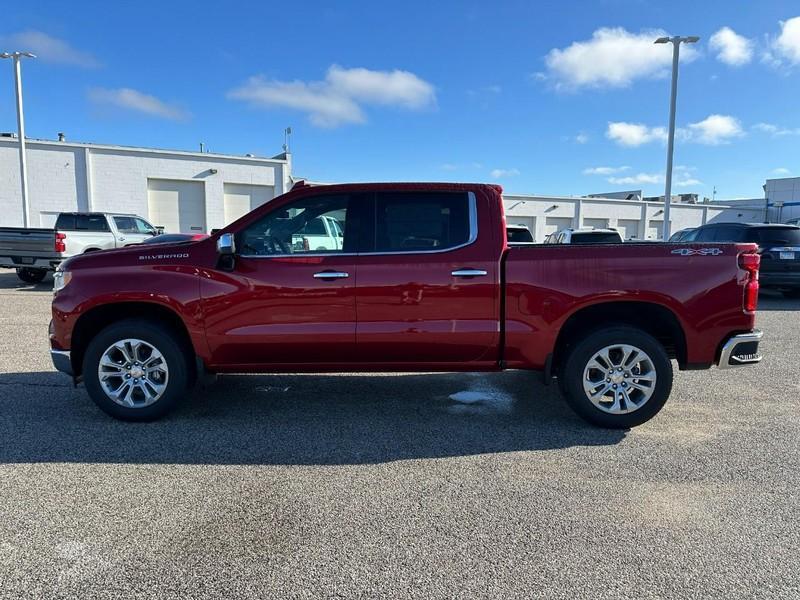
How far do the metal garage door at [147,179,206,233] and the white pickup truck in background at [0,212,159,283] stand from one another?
→ 369 inches

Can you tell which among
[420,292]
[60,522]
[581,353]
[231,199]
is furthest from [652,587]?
[231,199]

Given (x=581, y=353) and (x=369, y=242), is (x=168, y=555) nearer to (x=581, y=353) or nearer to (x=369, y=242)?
(x=369, y=242)

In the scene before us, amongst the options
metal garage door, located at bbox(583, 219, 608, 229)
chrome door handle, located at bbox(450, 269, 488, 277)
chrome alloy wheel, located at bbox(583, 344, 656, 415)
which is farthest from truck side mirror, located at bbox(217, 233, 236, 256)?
metal garage door, located at bbox(583, 219, 608, 229)

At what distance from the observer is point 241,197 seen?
2697 centimetres

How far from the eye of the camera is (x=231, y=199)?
26703 mm

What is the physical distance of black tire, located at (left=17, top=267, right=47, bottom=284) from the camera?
1444cm

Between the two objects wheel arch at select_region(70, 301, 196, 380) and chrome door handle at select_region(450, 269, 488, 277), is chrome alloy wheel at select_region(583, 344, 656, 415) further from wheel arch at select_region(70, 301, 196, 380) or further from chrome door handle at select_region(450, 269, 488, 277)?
wheel arch at select_region(70, 301, 196, 380)

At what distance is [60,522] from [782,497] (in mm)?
4286

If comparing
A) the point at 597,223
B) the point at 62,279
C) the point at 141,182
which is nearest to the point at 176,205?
the point at 141,182

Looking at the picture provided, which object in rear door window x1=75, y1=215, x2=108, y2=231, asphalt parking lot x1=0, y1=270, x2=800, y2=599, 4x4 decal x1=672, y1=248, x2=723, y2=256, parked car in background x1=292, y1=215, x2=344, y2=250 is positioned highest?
rear door window x1=75, y1=215, x2=108, y2=231

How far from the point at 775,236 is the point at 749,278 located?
901 cm

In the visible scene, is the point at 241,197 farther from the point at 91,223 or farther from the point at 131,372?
the point at 131,372

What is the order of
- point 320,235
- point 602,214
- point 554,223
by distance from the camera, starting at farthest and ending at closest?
point 602,214, point 554,223, point 320,235

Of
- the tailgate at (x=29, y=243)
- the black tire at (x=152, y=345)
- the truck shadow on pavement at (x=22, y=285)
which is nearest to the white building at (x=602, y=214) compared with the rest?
the truck shadow on pavement at (x=22, y=285)
